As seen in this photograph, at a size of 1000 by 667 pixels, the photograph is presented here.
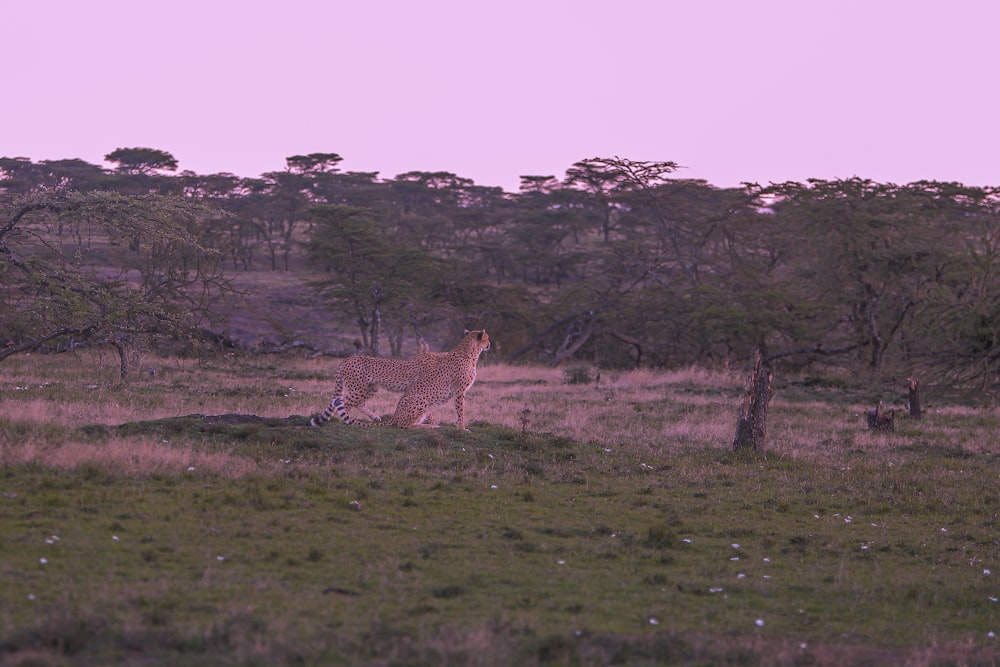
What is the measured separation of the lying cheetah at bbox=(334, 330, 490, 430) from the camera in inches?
657

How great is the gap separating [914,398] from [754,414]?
765cm

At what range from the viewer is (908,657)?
699 centimetres

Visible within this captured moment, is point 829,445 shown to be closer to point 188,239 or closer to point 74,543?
point 188,239

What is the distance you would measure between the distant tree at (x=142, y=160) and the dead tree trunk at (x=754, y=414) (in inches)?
2228

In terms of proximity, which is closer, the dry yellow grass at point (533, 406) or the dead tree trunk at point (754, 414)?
the dead tree trunk at point (754, 414)

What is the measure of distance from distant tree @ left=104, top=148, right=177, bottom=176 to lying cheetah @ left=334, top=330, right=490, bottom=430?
178ft

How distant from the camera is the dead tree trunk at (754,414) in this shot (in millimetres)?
16734

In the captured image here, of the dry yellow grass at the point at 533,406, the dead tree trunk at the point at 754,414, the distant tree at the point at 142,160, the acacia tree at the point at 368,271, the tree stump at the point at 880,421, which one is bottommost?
the dry yellow grass at the point at 533,406

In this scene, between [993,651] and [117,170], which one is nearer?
[993,651]

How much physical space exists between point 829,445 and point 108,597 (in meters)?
14.0

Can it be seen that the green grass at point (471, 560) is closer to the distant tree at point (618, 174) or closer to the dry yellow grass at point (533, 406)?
the dry yellow grass at point (533, 406)

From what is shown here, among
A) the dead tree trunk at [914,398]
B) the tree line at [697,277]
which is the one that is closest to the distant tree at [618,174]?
the tree line at [697,277]

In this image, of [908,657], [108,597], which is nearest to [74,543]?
[108,597]

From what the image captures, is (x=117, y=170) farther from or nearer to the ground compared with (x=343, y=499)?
farther from the ground
